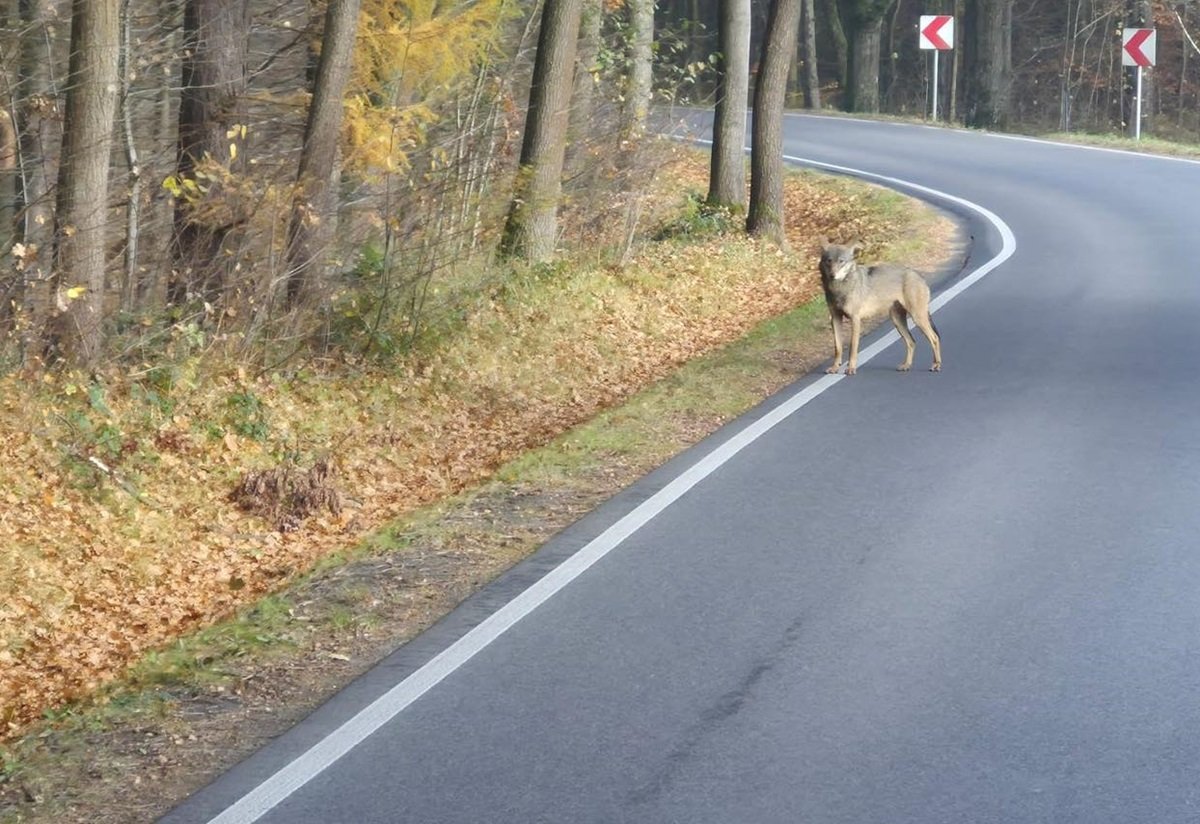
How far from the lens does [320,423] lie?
12867mm

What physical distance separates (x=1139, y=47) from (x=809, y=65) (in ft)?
58.0

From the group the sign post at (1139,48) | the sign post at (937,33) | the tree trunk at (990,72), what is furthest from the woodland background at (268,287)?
the tree trunk at (990,72)

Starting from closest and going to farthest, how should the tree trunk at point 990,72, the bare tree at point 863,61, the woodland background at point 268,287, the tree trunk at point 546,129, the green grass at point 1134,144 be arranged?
the woodland background at point 268,287 → the tree trunk at point 546,129 → the green grass at point 1134,144 → the tree trunk at point 990,72 → the bare tree at point 863,61

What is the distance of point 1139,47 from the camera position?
3550cm

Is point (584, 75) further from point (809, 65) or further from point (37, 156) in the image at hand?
point (809, 65)

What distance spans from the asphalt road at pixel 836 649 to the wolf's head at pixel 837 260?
1.10 meters

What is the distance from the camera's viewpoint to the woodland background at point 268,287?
10141 mm

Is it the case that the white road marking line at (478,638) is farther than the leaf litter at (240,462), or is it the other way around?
the leaf litter at (240,462)

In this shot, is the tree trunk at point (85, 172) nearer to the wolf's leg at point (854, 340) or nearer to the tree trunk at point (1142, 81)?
the wolf's leg at point (854, 340)

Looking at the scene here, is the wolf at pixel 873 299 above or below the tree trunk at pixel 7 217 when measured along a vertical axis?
below

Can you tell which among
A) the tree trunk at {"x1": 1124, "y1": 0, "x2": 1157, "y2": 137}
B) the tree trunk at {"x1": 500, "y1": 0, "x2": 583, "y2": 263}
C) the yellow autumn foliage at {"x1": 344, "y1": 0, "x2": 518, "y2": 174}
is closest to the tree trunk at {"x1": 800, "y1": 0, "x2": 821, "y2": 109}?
the tree trunk at {"x1": 1124, "y1": 0, "x2": 1157, "y2": 137}

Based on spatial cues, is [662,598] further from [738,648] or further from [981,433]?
[981,433]

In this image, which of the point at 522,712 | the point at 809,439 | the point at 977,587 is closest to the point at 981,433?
the point at 809,439

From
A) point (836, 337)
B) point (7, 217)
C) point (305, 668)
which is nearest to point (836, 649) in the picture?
point (305, 668)
